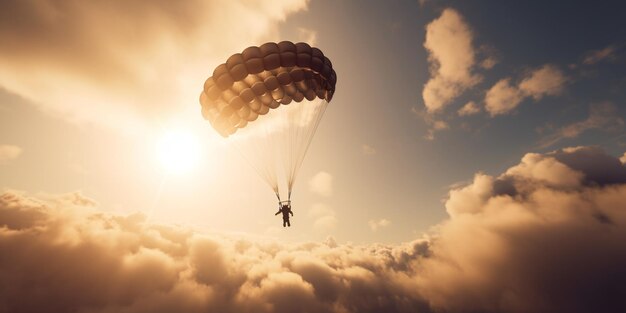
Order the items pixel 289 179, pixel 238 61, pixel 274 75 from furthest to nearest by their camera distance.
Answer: pixel 289 179, pixel 274 75, pixel 238 61

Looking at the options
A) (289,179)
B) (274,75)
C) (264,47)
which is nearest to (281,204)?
(289,179)

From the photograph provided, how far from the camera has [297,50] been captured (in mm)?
15766

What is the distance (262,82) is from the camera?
1659 cm

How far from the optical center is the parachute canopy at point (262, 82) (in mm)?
15031

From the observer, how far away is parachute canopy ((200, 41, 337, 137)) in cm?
1503

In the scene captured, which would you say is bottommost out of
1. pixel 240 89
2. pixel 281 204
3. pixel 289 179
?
pixel 281 204

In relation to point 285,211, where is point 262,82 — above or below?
above

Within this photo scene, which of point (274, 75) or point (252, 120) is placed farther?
point (252, 120)

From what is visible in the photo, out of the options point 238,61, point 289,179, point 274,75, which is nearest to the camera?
point 238,61

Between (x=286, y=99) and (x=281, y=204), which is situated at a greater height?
(x=286, y=99)

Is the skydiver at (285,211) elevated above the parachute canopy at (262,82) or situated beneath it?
situated beneath

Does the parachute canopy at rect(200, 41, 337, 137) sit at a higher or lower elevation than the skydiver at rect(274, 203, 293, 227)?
higher

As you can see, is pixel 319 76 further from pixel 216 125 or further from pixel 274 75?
pixel 216 125

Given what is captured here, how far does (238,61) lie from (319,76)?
17.4ft
